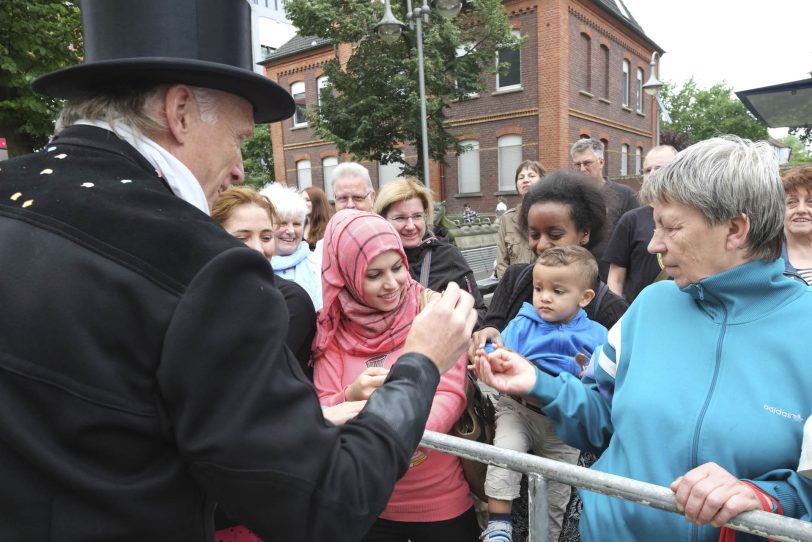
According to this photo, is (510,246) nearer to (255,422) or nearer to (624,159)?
(255,422)

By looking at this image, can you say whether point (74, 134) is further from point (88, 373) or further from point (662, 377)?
point (662, 377)

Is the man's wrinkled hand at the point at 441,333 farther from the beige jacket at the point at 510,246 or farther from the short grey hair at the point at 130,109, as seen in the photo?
the beige jacket at the point at 510,246

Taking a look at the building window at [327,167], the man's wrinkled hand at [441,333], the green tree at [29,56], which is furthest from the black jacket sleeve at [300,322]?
the building window at [327,167]

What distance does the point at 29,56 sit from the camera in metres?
12.0

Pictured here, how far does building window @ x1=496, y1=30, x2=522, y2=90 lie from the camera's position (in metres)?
21.0

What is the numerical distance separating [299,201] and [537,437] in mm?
2294

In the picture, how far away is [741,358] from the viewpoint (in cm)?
143

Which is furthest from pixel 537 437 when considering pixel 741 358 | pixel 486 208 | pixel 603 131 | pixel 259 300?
pixel 603 131

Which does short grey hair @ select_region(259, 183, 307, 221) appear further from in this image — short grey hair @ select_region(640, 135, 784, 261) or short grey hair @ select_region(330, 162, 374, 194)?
short grey hair @ select_region(640, 135, 784, 261)

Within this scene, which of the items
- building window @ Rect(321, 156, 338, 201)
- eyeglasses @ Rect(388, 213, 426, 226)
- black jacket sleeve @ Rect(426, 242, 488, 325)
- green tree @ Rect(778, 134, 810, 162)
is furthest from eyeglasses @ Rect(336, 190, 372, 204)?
green tree @ Rect(778, 134, 810, 162)

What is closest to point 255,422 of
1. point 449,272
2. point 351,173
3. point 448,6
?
point 449,272

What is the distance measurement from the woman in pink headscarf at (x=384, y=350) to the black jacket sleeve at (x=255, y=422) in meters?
1.00

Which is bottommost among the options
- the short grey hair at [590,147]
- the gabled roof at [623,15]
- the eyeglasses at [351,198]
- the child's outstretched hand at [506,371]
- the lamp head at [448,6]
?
the child's outstretched hand at [506,371]

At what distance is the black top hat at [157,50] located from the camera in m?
1.15
